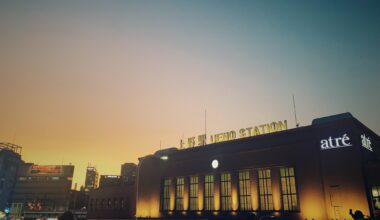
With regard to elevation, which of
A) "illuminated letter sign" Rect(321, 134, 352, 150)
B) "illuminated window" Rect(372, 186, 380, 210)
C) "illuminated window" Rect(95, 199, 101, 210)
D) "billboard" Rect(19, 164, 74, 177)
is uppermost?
"billboard" Rect(19, 164, 74, 177)

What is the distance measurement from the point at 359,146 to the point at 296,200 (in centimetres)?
973

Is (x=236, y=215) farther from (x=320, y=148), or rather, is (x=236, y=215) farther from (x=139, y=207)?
(x=139, y=207)

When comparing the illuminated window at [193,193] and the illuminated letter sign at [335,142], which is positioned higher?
the illuminated letter sign at [335,142]

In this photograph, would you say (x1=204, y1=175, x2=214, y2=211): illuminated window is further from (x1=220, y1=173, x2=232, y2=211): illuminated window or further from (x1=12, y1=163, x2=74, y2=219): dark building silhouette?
(x1=12, y1=163, x2=74, y2=219): dark building silhouette

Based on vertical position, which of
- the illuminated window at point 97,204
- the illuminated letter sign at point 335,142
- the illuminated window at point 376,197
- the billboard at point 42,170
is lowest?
the illuminated window at point 97,204

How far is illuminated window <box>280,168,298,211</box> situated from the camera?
116ft

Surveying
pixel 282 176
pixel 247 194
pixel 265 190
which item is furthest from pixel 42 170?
pixel 282 176

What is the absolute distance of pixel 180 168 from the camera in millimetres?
49875

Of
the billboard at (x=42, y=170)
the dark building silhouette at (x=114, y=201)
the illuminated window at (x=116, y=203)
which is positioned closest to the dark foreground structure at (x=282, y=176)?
the dark building silhouette at (x=114, y=201)

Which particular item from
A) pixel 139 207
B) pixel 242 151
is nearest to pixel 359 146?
pixel 242 151

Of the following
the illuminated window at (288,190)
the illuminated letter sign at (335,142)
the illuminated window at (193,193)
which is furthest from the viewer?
the illuminated window at (193,193)

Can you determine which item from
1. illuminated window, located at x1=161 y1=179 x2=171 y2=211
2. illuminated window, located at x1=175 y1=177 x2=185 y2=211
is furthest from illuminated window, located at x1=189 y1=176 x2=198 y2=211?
illuminated window, located at x1=161 y1=179 x2=171 y2=211

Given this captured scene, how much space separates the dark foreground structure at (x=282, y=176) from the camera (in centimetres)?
3161

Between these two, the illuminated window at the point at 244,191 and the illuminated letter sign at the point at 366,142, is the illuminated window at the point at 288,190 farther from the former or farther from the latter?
the illuminated letter sign at the point at 366,142
